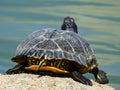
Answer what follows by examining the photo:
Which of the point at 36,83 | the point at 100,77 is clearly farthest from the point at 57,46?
the point at 100,77

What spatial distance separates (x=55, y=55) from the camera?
8.40m

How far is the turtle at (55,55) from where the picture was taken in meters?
8.42

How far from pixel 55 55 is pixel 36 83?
1.97ft

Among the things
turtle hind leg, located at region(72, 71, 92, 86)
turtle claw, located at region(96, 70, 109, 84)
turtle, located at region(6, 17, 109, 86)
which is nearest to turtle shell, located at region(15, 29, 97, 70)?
turtle, located at region(6, 17, 109, 86)

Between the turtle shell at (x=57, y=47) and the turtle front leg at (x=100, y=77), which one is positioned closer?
the turtle shell at (x=57, y=47)

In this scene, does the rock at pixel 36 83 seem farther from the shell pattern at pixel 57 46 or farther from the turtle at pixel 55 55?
the shell pattern at pixel 57 46

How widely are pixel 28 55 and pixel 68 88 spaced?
2.93ft

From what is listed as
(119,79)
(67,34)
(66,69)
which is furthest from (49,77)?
(119,79)

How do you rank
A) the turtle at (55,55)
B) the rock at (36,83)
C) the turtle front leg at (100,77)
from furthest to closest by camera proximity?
the turtle front leg at (100,77) < the turtle at (55,55) < the rock at (36,83)

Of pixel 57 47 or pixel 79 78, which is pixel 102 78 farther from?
pixel 57 47

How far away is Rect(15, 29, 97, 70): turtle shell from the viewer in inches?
333

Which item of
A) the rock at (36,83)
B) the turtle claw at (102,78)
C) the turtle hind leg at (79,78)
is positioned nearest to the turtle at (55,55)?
the turtle hind leg at (79,78)

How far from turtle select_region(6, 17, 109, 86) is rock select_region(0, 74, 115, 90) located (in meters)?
0.17

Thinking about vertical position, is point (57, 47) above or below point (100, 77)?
above
